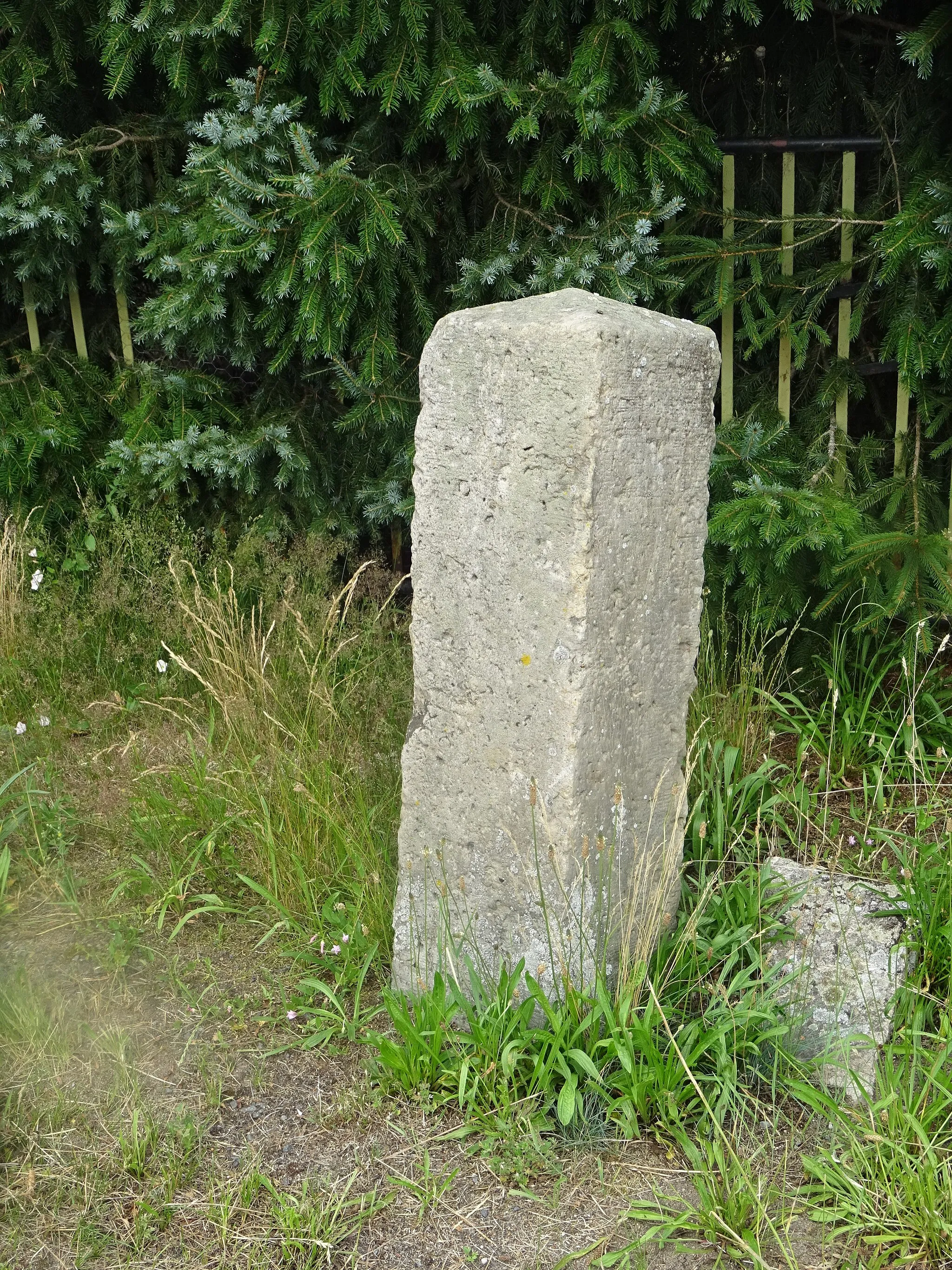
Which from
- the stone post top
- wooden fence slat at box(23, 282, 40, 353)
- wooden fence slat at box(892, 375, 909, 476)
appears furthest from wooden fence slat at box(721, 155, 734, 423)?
wooden fence slat at box(23, 282, 40, 353)

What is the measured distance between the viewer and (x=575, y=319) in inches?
89.0

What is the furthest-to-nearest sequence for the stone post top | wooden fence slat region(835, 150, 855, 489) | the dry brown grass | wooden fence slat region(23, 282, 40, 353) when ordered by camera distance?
wooden fence slat region(23, 282, 40, 353) → the dry brown grass → wooden fence slat region(835, 150, 855, 489) → the stone post top

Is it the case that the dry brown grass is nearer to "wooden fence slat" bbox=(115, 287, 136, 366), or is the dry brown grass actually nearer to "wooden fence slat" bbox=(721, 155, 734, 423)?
"wooden fence slat" bbox=(115, 287, 136, 366)

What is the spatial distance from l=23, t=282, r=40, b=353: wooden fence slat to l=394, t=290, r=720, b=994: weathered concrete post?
299 cm

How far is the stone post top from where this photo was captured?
2268mm

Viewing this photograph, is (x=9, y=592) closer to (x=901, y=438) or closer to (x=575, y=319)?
(x=575, y=319)

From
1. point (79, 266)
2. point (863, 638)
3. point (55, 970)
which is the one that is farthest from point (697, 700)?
point (79, 266)

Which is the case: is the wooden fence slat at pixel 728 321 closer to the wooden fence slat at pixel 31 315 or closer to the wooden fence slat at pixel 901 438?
the wooden fence slat at pixel 901 438

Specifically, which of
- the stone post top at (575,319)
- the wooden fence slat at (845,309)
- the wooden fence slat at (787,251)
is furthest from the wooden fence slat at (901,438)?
the stone post top at (575,319)

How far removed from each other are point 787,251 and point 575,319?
192 centimetres

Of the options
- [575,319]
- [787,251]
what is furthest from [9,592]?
[787,251]

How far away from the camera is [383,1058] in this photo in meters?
2.44

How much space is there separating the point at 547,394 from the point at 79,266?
3.46 m

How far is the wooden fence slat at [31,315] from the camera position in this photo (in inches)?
186
